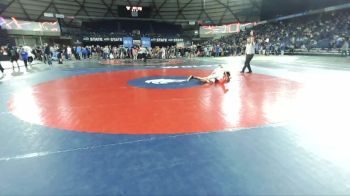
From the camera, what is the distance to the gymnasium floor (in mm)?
2053

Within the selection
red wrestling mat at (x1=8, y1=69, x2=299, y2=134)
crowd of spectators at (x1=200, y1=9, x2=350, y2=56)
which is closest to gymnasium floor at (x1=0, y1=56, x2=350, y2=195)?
red wrestling mat at (x1=8, y1=69, x2=299, y2=134)

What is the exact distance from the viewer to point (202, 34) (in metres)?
42.2

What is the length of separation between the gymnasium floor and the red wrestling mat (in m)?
0.02

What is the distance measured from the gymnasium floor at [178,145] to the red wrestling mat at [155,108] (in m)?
0.02

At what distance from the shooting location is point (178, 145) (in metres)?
2.86

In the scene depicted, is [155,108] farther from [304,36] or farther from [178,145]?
[304,36]

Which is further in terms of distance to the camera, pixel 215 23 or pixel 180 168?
pixel 215 23

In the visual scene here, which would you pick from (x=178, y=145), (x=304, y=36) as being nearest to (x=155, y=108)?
(x=178, y=145)

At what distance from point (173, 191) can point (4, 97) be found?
5672 millimetres

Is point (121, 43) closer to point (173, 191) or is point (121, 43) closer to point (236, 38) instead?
point (236, 38)

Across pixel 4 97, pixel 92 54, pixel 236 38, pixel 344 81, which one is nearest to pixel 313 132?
pixel 344 81

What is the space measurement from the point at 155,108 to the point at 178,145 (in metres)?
1.76

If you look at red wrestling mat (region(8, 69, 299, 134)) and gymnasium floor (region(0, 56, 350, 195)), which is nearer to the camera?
gymnasium floor (region(0, 56, 350, 195))

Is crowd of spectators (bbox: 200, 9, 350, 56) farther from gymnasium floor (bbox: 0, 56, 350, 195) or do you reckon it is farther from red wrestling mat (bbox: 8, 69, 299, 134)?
gymnasium floor (bbox: 0, 56, 350, 195)
